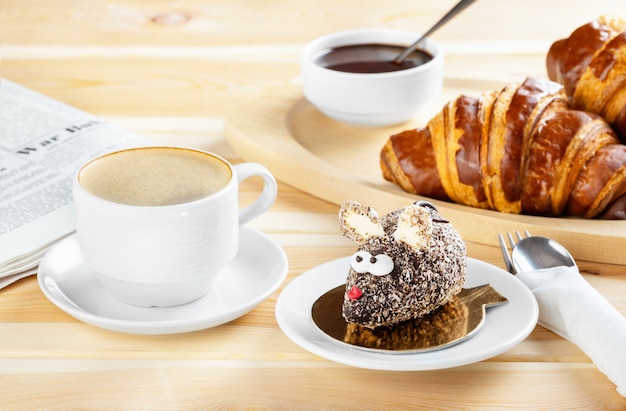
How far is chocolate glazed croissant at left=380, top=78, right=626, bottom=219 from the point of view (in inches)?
44.8

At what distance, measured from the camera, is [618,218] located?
3.76ft

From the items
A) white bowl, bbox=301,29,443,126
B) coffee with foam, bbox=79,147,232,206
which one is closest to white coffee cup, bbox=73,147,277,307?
coffee with foam, bbox=79,147,232,206

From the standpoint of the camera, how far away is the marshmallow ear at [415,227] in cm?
85

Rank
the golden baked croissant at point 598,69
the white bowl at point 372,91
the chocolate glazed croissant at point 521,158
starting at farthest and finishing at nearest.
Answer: the white bowl at point 372,91 < the golden baked croissant at point 598,69 < the chocolate glazed croissant at point 521,158

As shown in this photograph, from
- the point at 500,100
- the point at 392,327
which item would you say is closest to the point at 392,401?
the point at 392,327

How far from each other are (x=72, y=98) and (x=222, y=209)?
2.83ft

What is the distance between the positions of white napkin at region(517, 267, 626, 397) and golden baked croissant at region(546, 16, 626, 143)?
404 millimetres

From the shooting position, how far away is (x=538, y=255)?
3.42ft

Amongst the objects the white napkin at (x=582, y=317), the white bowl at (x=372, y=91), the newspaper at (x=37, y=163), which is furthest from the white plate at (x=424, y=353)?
the white bowl at (x=372, y=91)

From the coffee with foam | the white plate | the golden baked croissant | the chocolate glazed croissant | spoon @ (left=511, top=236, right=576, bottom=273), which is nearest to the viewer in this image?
the white plate

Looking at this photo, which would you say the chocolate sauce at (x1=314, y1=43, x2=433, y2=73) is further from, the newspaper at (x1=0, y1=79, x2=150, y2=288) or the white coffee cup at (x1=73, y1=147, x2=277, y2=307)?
the white coffee cup at (x1=73, y1=147, x2=277, y2=307)

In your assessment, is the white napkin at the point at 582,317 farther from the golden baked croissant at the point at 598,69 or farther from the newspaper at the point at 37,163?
the newspaper at the point at 37,163

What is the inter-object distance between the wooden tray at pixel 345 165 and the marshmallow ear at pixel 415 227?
11.0 inches

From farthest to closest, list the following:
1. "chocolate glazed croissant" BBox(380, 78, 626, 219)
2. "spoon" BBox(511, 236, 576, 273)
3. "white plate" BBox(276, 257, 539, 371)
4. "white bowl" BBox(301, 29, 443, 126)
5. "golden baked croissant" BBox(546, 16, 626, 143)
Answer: "white bowl" BBox(301, 29, 443, 126) < "golden baked croissant" BBox(546, 16, 626, 143) < "chocolate glazed croissant" BBox(380, 78, 626, 219) < "spoon" BBox(511, 236, 576, 273) < "white plate" BBox(276, 257, 539, 371)
